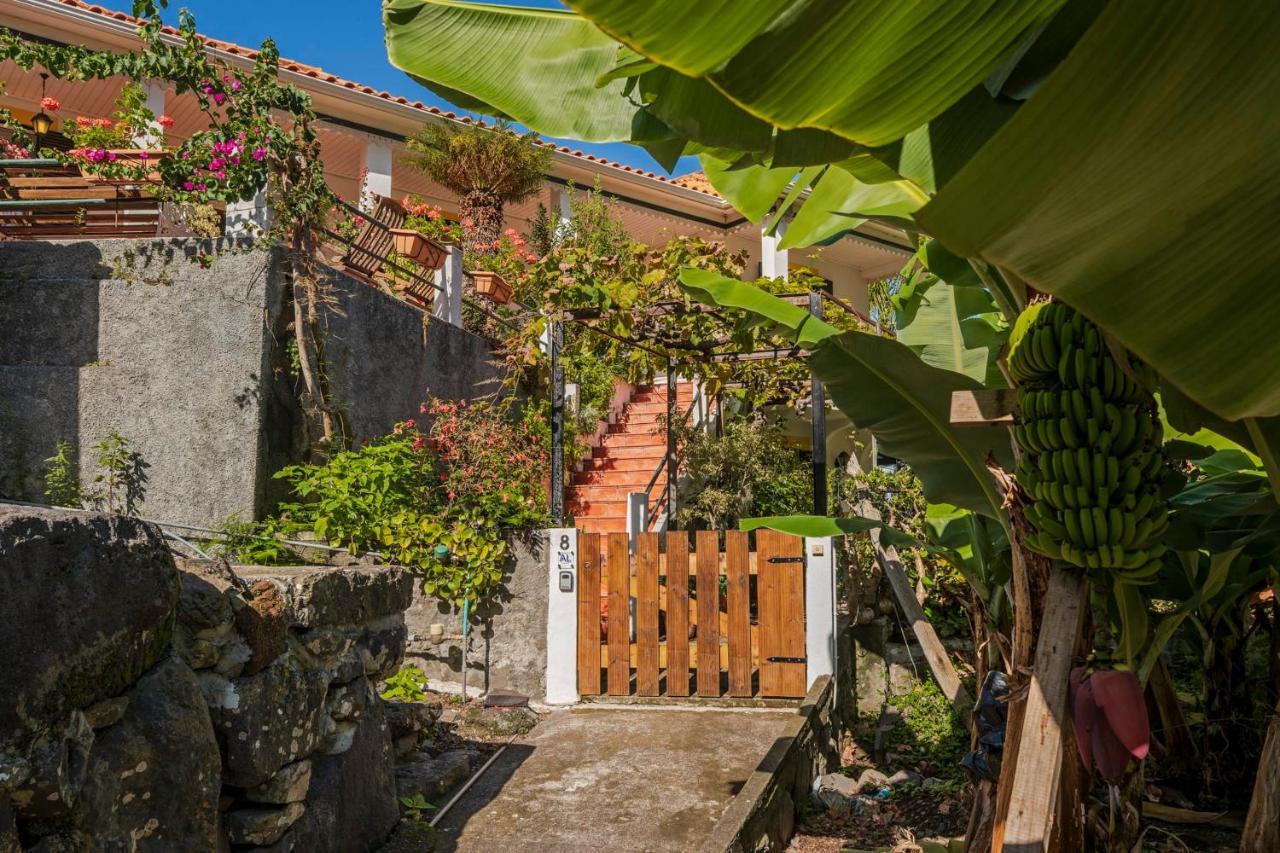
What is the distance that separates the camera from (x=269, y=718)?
11.3 ft

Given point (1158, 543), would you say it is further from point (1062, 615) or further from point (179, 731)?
point (179, 731)

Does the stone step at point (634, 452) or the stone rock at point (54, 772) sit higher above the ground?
the stone step at point (634, 452)

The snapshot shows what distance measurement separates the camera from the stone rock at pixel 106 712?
101 inches

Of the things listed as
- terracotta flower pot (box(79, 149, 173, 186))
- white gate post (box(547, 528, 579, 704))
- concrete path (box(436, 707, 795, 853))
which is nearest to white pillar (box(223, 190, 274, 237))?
terracotta flower pot (box(79, 149, 173, 186))

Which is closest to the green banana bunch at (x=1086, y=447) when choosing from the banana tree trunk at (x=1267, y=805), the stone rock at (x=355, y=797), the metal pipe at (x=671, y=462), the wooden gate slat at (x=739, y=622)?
the banana tree trunk at (x=1267, y=805)

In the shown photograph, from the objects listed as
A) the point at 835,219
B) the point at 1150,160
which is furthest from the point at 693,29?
the point at 835,219

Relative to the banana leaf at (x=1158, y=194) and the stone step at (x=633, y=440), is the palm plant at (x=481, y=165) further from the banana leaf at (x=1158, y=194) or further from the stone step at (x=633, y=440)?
the banana leaf at (x=1158, y=194)

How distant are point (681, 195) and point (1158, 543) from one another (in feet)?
45.9

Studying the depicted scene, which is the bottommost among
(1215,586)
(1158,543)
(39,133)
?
(1215,586)

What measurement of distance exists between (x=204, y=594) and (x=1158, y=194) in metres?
3.10

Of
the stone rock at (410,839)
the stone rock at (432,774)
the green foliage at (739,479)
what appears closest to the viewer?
the stone rock at (410,839)

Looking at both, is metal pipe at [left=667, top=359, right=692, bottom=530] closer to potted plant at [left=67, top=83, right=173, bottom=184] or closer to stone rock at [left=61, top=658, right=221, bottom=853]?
potted plant at [left=67, top=83, right=173, bottom=184]

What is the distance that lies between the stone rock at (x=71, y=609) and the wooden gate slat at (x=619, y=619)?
5.18 m

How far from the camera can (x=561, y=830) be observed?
4.97 m
